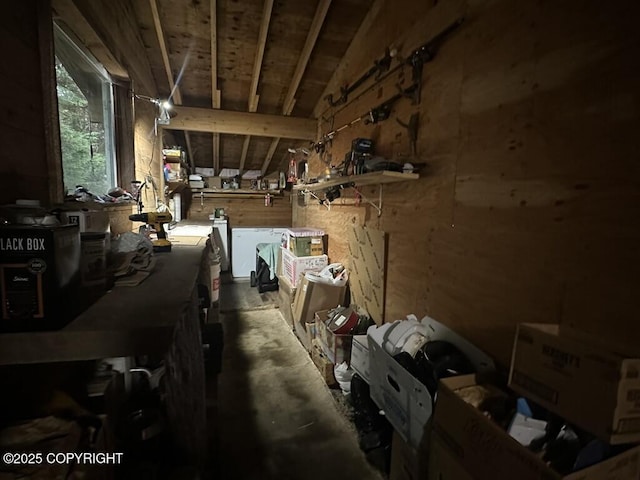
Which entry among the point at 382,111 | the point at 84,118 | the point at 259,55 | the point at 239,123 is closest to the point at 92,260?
the point at 84,118

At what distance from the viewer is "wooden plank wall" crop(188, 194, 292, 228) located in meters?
5.46

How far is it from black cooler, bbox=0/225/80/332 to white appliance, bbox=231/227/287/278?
4.47 metres

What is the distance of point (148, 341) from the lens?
2.16 ft

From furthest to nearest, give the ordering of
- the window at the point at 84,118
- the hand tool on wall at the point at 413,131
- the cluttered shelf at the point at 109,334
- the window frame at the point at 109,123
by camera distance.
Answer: the window frame at the point at 109,123 < the hand tool on wall at the point at 413,131 < the window at the point at 84,118 < the cluttered shelf at the point at 109,334

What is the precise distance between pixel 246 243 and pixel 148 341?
456cm

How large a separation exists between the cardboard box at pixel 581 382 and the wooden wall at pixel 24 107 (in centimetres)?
170

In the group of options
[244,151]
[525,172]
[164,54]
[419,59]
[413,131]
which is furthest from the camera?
[244,151]

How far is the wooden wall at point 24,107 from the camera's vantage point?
2.94 feet

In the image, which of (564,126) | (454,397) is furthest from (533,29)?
(454,397)

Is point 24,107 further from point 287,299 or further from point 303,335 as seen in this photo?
point 287,299

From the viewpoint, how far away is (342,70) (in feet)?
9.91

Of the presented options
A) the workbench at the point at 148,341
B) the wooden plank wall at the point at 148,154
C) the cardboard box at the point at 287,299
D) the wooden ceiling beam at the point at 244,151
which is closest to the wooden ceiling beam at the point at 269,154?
the wooden ceiling beam at the point at 244,151

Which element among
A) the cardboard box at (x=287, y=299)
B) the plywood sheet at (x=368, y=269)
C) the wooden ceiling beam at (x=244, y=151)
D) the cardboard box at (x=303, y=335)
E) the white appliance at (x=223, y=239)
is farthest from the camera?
the white appliance at (x=223, y=239)

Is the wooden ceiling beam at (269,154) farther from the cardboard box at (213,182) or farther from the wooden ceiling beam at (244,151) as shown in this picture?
the cardboard box at (213,182)
